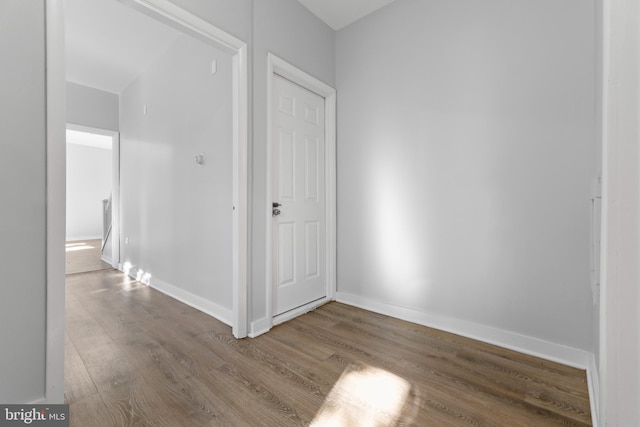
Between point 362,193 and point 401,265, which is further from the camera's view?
point 362,193

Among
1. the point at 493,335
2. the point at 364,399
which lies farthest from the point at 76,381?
the point at 493,335

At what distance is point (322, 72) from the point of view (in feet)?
9.11

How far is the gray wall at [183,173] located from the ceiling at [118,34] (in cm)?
16

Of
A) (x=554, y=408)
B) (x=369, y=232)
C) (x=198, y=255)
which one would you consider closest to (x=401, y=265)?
(x=369, y=232)

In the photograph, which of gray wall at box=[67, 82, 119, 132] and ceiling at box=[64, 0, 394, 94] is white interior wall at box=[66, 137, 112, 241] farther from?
ceiling at box=[64, 0, 394, 94]

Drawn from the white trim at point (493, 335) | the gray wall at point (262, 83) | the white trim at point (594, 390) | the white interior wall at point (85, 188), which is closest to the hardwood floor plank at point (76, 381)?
the gray wall at point (262, 83)

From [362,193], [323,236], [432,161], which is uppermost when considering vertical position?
[432,161]

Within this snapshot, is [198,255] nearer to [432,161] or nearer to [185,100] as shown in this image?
[185,100]

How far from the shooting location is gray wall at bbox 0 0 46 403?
1175 mm

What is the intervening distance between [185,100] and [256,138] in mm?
1347

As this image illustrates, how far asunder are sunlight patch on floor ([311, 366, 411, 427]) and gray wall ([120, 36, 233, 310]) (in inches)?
50.5

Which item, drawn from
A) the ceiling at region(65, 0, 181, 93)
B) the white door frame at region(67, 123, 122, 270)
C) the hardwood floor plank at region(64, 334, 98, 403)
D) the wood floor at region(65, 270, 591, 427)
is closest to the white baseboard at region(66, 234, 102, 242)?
the white door frame at region(67, 123, 122, 270)

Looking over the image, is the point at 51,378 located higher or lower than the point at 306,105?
lower

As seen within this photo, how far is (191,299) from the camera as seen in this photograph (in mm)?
2828
